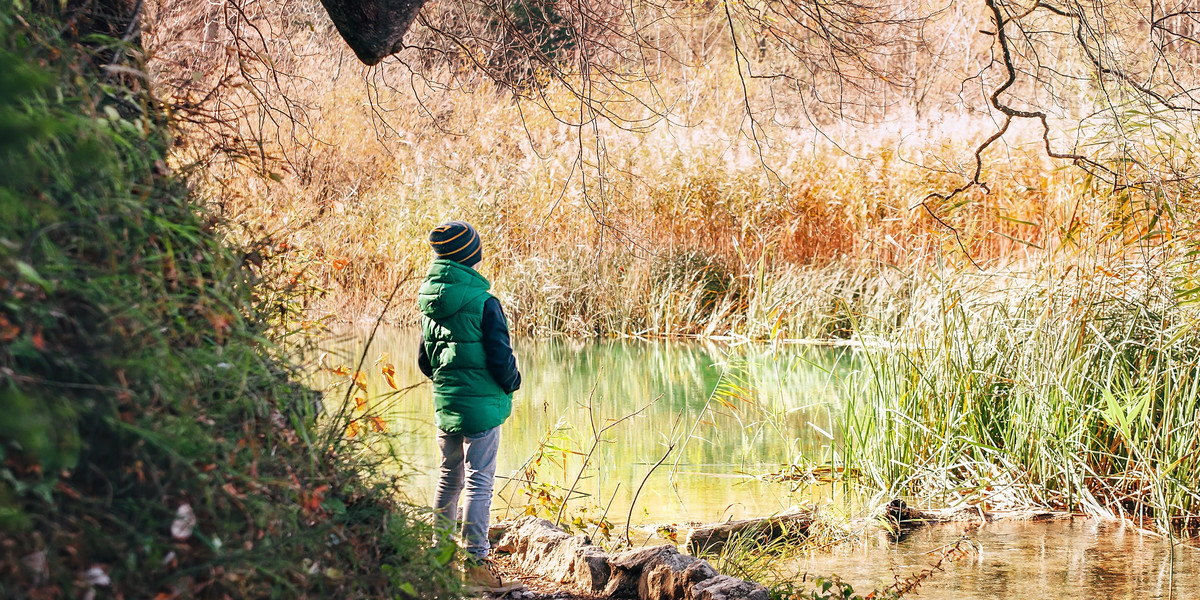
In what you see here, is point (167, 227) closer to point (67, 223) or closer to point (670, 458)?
point (67, 223)

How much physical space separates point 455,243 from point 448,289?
0.18 meters

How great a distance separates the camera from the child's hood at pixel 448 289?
3883 mm

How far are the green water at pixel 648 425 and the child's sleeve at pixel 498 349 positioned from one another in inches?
13.6

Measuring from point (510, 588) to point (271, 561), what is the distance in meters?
2.12

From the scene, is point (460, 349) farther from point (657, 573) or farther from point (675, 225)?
point (675, 225)

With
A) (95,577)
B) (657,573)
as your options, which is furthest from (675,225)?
(95,577)

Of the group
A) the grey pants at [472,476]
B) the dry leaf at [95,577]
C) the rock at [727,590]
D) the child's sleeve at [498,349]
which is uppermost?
the child's sleeve at [498,349]

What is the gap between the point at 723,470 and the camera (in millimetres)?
6504

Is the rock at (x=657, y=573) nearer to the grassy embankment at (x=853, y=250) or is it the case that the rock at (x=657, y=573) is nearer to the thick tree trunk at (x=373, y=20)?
the grassy embankment at (x=853, y=250)

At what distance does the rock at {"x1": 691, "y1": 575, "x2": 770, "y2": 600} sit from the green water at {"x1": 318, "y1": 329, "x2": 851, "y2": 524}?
101 centimetres

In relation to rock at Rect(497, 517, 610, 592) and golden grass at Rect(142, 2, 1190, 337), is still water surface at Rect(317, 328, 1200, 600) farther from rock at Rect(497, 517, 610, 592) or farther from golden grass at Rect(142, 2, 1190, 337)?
golden grass at Rect(142, 2, 1190, 337)

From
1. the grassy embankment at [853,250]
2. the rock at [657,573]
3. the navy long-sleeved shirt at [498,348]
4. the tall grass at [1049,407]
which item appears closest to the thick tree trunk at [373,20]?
the grassy embankment at [853,250]

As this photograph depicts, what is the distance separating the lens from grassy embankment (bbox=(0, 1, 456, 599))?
1.43m

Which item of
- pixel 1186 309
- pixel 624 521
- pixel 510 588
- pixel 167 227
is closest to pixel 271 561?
pixel 167 227
